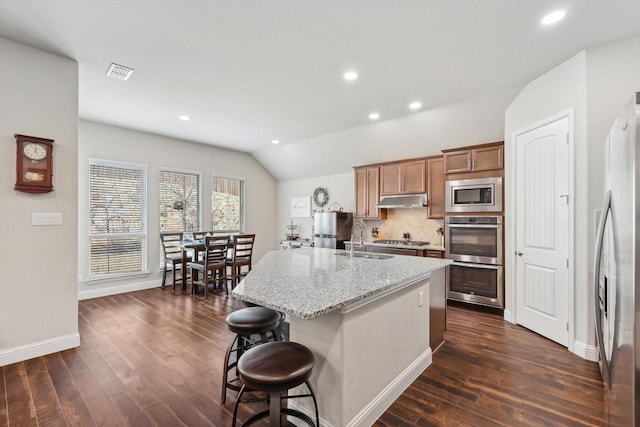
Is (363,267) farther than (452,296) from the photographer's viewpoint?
No

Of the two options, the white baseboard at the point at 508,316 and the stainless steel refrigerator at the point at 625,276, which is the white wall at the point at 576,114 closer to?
the white baseboard at the point at 508,316

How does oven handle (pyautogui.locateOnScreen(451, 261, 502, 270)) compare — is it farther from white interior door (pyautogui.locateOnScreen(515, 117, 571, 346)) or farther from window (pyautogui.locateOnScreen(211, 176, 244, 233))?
window (pyautogui.locateOnScreen(211, 176, 244, 233))

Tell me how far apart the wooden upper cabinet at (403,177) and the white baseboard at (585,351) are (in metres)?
2.79

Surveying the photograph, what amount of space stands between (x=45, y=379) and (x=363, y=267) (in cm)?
273

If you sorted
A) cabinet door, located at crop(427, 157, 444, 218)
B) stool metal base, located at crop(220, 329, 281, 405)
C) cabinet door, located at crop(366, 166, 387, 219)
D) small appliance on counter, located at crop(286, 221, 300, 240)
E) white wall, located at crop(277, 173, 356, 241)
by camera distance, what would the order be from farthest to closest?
small appliance on counter, located at crop(286, 221, 300, 240)
white wall, located at crop(277, 173, 356, 241)
cabinet door, located at crop(366, 166, 387, 219)
cabinet door, located at crop(427, 157, 444, 218)
stool metal base, located at crop(220, 329, 281, 405)

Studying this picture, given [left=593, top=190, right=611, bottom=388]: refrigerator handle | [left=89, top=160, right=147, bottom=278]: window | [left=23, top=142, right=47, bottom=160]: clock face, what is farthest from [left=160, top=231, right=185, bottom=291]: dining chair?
[left=593, top=190, right=611, bottom=388]: refrigerator handle

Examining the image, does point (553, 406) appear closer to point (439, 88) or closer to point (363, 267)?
point (363, 267)

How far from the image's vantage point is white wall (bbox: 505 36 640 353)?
2584 millimetres

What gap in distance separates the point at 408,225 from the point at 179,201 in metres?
4.58

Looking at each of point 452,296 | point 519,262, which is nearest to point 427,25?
point 519,262

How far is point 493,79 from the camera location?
3301 millimetres

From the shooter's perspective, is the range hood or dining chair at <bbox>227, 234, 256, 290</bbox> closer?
the range hood

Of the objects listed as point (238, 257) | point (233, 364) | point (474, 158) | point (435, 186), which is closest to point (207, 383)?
point (233, 364)

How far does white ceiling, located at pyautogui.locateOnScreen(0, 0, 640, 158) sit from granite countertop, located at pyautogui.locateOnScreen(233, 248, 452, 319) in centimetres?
197
